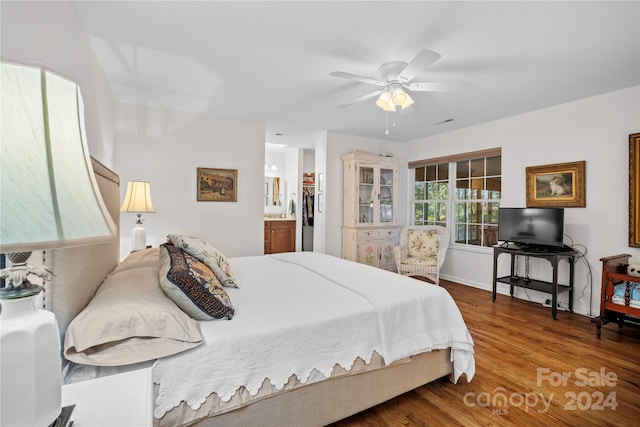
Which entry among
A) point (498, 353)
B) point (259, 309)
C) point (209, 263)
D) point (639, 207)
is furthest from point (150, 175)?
point (639, 207)

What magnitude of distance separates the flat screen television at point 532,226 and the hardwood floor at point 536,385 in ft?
3.09

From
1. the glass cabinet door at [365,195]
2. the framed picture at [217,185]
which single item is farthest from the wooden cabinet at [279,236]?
the glass cabinet door at [365,195]

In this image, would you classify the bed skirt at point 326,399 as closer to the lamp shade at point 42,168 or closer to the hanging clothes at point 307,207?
the lamp shade at point 42,168

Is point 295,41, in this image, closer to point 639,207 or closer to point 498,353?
point 498,353

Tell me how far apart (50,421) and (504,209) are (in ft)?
14.5

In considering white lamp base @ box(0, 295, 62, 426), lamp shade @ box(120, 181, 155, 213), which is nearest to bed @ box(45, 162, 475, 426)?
white lamp base @ box(0, 295, 62, 426)

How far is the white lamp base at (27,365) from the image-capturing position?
564 mm

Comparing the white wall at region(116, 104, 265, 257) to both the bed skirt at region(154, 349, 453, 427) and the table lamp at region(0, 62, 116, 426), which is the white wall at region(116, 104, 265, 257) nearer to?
the bed skirt at region(154, 349, 453, 427)

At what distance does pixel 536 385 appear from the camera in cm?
203

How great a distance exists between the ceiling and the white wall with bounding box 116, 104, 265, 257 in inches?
14.2

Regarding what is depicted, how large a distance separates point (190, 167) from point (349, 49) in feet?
8.98

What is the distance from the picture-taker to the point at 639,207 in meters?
2.96

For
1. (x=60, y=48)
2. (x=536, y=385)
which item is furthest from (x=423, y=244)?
(x=60, y=48)

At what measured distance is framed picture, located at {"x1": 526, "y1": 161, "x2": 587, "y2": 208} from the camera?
342cm
